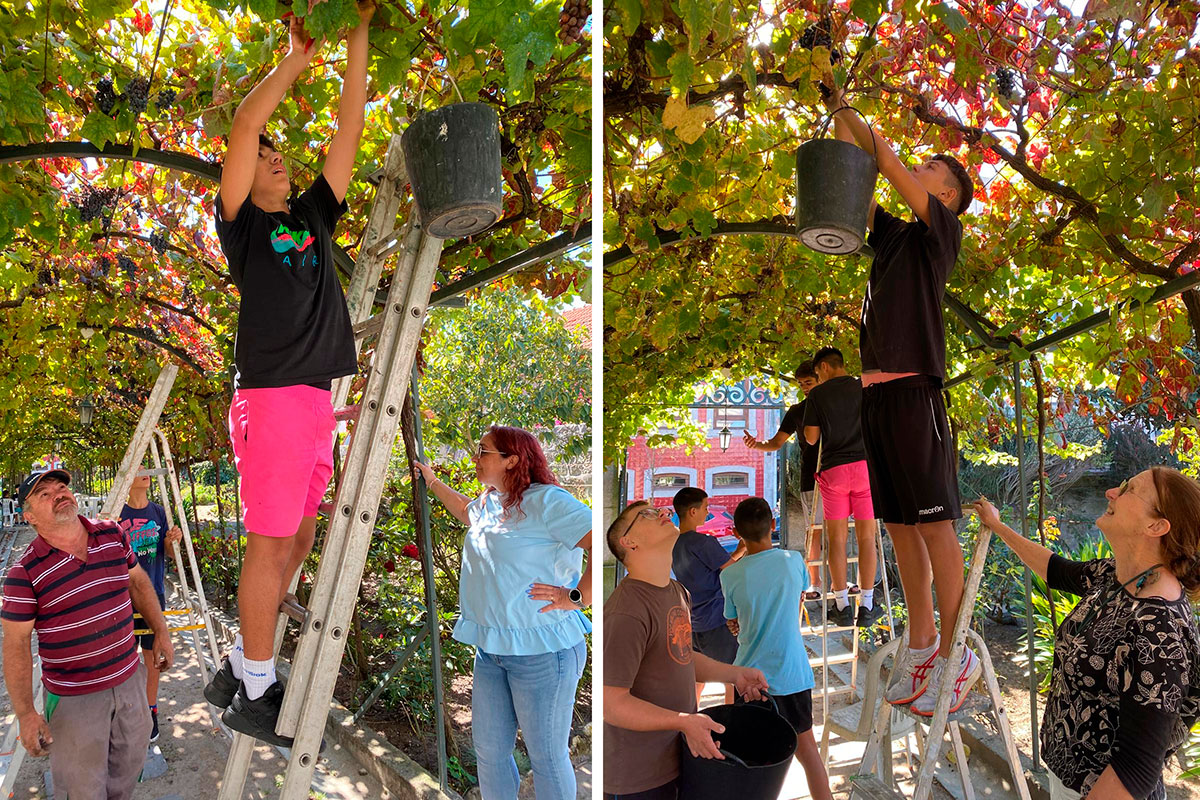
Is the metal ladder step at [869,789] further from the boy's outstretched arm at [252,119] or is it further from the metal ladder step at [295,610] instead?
the boy's outstretched arm at [252,119]

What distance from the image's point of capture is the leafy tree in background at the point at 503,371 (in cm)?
189

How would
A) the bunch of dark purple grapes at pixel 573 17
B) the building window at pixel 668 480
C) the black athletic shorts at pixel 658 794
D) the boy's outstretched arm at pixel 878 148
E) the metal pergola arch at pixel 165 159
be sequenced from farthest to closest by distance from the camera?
1. the metal pergola arch at pixel 165 159
2. the boy's outstretched arm at pixel 878 148
3. the bunch of dark purple grapes at pixel 573 17
4. the black athletic shorts at pixel 658 794
5. the building window at pixel 668 480

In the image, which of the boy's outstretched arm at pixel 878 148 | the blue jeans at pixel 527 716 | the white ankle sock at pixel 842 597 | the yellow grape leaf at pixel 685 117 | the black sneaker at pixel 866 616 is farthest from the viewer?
the black sneaker at pixel 866 616

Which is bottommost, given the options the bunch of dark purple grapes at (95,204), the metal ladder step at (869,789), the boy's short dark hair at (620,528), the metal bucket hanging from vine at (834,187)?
the metal ladder step at (869,789)

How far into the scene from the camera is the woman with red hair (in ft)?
6.03

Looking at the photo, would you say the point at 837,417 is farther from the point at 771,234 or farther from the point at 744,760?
the point at 744,760

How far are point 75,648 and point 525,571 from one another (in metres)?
2.04

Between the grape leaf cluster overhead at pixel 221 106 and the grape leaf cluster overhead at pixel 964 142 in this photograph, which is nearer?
the grape leaf cluster overhead at pixel 221 106

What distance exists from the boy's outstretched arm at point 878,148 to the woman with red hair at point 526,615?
0.93 m

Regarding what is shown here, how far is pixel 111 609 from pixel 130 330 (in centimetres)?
252

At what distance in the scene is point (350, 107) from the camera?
1.35m

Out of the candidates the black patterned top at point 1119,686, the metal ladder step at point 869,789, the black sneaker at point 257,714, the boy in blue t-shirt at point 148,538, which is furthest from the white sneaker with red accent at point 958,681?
the boy in blue t-shirt at point 148,538

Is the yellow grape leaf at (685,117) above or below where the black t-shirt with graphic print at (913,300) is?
→ above

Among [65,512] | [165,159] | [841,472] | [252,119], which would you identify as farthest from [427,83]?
[65,512]
